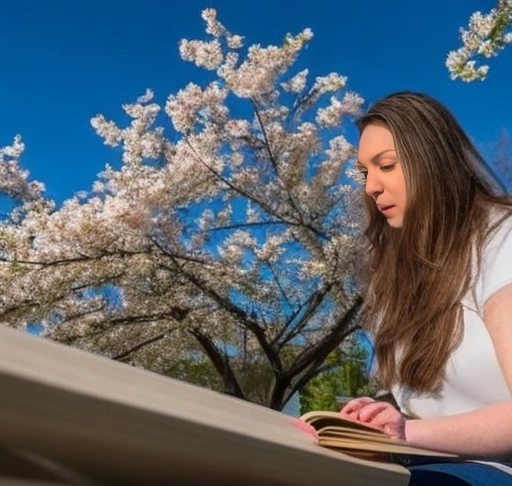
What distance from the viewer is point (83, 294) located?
7.14 meters

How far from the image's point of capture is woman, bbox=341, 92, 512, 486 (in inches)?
45.6

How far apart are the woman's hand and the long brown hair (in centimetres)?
30

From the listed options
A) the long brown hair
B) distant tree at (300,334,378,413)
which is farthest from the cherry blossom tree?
the long brown hair

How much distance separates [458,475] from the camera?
3.77ft

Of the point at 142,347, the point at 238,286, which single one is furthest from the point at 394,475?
the point at 142,347

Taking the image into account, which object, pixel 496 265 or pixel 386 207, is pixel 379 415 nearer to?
pixel 496 265

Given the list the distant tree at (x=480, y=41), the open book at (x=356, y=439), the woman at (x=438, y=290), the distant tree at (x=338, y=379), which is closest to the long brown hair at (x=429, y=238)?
the woman at (x=438, y=290)

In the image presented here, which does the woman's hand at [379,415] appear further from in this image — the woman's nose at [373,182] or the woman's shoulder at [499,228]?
the woman's nose at [373,182]

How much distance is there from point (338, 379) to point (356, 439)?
280 inches

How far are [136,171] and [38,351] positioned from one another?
6.66 m

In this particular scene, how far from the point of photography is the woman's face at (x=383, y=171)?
5.29 ft

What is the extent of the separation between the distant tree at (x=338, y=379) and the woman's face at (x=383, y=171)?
591cm

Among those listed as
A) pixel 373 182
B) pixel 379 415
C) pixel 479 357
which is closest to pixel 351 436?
pixel 379 415

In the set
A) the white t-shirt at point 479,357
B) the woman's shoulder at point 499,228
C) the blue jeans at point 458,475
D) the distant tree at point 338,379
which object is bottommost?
the blue jeans at point 458,475
